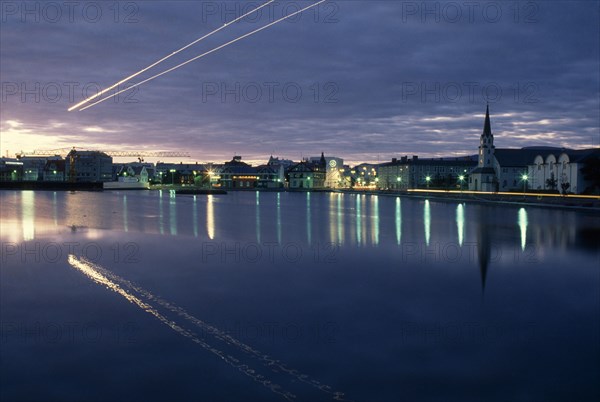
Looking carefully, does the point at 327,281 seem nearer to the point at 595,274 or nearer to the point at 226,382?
the point at 226,382

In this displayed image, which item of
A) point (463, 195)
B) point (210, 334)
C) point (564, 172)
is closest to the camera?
point (210, 334)

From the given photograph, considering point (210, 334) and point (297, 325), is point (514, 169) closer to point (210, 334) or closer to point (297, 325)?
point (297, 325)

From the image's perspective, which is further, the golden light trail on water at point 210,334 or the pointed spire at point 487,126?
the pointed spire at point 487,126

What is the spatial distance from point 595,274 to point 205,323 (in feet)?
47.8

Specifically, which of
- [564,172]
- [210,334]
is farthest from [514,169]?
[210,334]

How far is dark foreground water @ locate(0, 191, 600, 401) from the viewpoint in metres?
8.11

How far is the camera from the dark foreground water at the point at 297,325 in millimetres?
8109

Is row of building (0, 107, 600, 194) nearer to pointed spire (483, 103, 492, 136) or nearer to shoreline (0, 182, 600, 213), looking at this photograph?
pointed spire (483, 103, 492, 136)

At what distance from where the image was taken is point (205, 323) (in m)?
11.3

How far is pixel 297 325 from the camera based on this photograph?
11.4m

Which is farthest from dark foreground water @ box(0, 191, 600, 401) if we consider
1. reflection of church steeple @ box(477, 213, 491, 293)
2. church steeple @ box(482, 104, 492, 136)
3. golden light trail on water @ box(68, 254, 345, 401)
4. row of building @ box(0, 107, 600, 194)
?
church steeple @ box(482, 104, 492, 136)

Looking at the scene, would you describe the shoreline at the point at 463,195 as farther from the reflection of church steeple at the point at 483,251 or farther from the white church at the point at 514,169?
the reflection of church steeple at the point at 483,251

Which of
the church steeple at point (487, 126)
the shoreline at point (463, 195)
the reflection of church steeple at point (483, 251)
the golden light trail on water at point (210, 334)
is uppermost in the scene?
the church steeple at point (487, 126)

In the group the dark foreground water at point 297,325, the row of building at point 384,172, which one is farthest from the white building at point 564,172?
the dark foreground water at point 297,325
